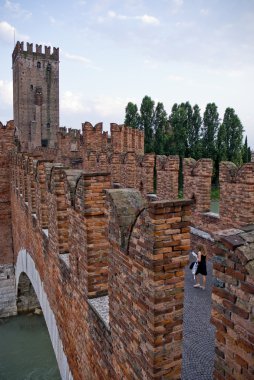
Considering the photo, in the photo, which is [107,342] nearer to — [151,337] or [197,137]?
[151,337]

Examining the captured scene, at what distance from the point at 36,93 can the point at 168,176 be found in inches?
1816

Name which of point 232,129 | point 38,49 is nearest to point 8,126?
point 232,129

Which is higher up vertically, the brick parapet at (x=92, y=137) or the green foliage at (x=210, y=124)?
the green foliage at (x=210, y=124)

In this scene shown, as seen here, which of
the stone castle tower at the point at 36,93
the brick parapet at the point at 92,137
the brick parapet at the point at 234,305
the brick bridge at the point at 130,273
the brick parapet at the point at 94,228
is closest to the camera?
the brick parapet at the point at 234,305

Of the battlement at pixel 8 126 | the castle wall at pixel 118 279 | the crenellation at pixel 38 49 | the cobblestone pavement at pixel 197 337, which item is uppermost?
the crenellation at pixel 38 49

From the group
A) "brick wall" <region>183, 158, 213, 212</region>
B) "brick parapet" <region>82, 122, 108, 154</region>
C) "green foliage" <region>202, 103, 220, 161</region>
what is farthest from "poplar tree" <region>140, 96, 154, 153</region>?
"brick wall" <region>183, 158, 213, 212</region>

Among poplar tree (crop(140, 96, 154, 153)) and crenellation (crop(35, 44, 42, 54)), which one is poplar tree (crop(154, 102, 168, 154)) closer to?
poplar tree (crop(140, 96, 154, 153))

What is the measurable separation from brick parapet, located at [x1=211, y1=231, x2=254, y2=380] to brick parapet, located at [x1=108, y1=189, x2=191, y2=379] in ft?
1.60

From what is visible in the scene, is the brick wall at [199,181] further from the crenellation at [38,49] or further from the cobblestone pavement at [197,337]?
the crenellation at [38,49]

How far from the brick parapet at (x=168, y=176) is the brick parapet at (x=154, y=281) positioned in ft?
22.5

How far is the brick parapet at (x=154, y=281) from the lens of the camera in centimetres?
287

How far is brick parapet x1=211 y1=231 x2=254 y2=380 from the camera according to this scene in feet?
7.40

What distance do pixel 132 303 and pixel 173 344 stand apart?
1.66ft

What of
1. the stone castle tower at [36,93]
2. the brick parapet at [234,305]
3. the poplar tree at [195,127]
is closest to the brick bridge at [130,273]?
the brick parapet at [234,305]
